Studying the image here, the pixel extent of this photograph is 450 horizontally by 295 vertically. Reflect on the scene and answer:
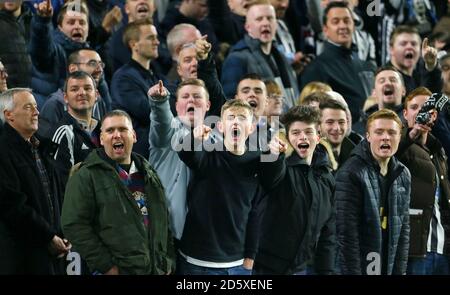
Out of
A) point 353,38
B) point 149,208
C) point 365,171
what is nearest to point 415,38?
point 353,38

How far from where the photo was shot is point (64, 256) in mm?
9359

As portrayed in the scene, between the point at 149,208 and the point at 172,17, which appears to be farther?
the point at 172,17

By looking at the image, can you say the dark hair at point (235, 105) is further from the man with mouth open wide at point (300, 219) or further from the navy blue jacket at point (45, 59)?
the navy blue jacket at point (45, 59)

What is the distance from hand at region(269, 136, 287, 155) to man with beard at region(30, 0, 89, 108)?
1.62m

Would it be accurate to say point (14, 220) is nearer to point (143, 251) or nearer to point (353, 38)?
point (143, 251)

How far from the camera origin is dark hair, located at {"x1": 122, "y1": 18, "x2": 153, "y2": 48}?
34.9ft

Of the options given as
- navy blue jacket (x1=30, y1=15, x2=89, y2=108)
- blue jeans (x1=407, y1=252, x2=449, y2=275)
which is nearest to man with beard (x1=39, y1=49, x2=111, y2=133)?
navy blue jacket (x1=30, y1=15, x2=89, y2=108)

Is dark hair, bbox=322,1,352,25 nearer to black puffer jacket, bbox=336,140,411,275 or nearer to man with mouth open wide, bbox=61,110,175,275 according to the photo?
black puffer jacket, bbox=336,140,411,275

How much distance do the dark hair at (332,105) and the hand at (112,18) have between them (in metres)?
1.90

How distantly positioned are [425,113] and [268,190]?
1.27 metres

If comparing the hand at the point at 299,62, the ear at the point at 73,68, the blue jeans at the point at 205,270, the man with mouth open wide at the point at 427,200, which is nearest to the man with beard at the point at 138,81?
the ear at the point at 73,68

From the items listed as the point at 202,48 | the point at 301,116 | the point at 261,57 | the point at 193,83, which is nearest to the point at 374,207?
the point at 301,116
